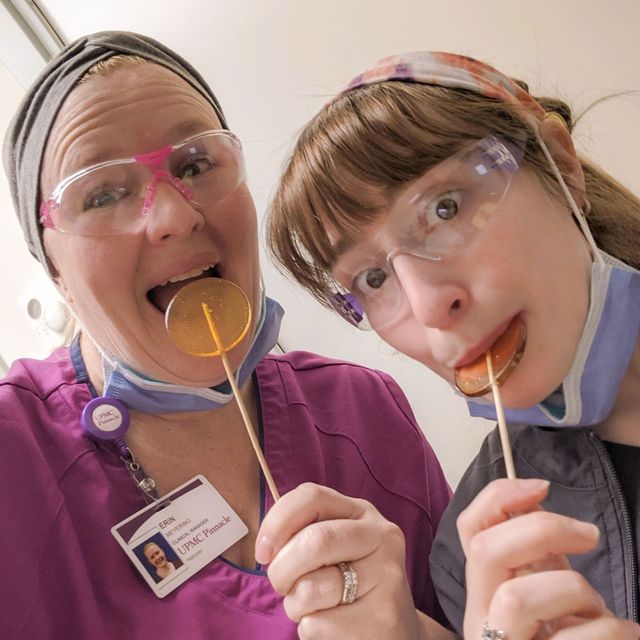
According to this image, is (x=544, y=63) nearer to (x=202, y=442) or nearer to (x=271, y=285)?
(x=271, y=285)

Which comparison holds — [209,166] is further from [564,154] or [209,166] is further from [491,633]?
[491,633]

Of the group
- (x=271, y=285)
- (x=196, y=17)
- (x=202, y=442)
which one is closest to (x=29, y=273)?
(x=271, y=285)

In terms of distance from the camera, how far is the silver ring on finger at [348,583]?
2.47 feet

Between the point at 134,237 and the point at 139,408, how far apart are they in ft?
1.16

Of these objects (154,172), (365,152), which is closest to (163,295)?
(154,172)

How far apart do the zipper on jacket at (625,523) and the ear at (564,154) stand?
0.42m

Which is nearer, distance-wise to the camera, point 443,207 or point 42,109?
point 443,207

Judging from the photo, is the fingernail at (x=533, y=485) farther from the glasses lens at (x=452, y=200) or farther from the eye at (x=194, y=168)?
the eye at (x=194, y=168)

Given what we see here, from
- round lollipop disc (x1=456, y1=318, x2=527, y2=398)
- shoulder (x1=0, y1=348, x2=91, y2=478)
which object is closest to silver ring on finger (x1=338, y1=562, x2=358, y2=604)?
round lollipop disc (x1=456, y1=318, x2=527, y2=398)

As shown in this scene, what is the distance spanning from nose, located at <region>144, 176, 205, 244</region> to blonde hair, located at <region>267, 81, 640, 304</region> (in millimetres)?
195

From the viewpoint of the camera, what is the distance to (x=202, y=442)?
1.22 meters

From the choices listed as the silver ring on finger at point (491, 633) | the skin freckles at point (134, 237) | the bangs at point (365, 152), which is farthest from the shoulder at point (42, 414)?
the silver ring on finger at point (491, 633)

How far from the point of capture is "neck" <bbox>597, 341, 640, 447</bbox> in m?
0.95

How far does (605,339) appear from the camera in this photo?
88cm
